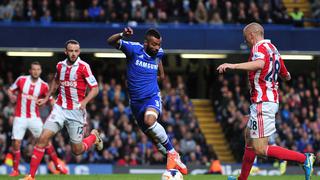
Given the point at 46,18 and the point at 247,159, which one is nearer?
the point at 247,159

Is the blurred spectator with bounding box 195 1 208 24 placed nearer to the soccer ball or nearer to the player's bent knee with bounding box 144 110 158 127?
the player's bent knee with bounding box 144 110 158 127

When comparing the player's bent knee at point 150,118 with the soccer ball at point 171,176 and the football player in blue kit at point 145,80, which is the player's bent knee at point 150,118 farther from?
the soccer ball at point 171,176

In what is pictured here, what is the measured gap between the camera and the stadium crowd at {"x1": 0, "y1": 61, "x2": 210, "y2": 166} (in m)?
23.4

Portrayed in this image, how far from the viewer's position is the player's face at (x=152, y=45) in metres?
13.6

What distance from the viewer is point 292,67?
30641 millimetres

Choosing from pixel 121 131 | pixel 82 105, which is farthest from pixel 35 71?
pixel 121 131

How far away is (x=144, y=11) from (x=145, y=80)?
13.8 m

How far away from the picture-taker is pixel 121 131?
80.7ft

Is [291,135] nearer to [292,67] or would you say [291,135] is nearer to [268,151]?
[292,67]

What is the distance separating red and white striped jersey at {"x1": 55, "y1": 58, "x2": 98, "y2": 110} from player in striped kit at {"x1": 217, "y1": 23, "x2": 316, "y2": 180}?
3450 mm

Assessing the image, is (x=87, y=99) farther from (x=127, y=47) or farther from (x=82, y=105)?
(x=127, y=47)

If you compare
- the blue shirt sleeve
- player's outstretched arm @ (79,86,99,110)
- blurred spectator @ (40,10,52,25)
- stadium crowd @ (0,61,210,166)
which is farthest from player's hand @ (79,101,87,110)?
blurred spectator @ (40,10,52,25)

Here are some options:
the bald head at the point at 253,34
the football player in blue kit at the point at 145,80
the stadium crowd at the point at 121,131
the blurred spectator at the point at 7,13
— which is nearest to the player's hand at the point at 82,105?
the football player in blue kit at the point at 145,80

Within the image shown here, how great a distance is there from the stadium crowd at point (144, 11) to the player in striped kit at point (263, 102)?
1466cm
